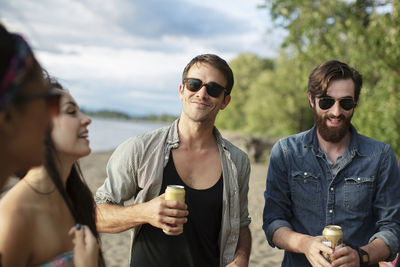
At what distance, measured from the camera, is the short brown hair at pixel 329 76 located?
2.72 meters

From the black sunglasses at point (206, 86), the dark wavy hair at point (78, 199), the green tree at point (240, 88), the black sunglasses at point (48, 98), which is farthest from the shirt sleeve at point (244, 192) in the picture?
the green tree at point (240, 88)

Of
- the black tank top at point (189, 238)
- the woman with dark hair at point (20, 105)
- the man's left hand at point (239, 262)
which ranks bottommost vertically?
the man's left hand at point (239, 262)

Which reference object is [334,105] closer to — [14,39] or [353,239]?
[353,239]

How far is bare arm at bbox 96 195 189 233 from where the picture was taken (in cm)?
218

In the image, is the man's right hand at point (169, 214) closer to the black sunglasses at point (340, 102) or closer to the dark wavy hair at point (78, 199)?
the dark wavy hair at point (78, 199)

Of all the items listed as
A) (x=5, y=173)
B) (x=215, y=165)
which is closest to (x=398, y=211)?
(x=215, y=165)

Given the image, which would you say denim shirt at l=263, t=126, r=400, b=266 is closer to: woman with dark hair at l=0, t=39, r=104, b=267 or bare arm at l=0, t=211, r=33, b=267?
woman with dark hair at l=0, t=39, r=104, b=267

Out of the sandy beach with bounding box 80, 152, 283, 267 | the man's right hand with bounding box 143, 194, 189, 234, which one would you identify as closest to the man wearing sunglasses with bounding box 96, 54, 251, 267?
the man's right hand with bounding box 143, 194, 189, 234

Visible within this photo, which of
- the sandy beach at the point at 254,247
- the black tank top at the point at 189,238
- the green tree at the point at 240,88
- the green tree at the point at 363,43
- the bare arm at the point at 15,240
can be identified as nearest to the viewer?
the bare arm at the point at 15,240

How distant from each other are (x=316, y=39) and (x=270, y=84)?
17.1 m

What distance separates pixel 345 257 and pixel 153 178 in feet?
4.08

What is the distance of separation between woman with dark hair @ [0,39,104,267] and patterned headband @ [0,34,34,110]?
9.3 inches

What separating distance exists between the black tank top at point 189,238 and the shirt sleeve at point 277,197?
0.38m

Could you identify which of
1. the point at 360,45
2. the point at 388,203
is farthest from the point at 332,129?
the point at 360,45
